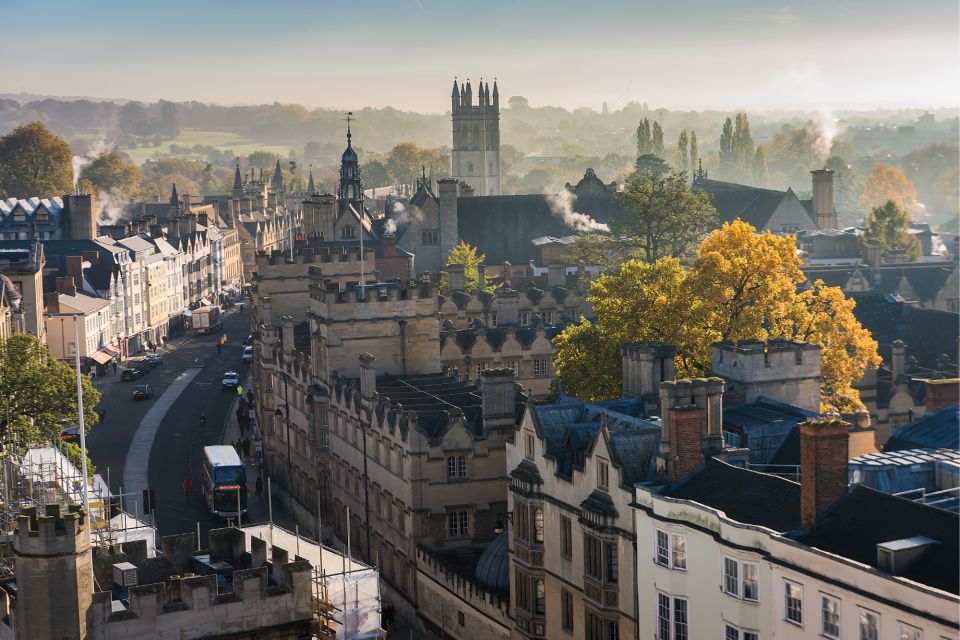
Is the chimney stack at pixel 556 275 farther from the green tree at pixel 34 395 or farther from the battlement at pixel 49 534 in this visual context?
the battlement at pixel 49 534

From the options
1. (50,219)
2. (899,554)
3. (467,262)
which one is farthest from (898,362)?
(50,219)

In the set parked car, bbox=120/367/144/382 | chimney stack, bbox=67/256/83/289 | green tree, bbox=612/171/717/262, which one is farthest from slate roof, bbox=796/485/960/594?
chimney stack, bbox=67/256/83/289

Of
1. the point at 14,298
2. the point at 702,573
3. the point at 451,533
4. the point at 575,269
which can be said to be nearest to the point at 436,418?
the point at 451,533

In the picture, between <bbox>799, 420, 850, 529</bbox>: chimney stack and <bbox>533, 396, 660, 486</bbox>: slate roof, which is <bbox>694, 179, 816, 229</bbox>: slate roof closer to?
<bbox>533, 396, 660, 486</bbox>: slate roof

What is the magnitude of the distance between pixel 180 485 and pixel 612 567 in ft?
147

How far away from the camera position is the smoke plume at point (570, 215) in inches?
6093

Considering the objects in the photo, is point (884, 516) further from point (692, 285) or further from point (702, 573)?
point (692, 285)

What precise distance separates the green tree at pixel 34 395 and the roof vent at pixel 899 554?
4337 cm

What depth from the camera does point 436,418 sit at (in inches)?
2589

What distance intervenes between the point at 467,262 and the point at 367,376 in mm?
64063

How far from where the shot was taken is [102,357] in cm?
13512

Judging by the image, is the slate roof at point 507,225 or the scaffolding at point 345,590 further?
the slate roof at point 507,225

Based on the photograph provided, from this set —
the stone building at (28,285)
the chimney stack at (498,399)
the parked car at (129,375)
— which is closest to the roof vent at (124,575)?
the chimney stack at (498,399)

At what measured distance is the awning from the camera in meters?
134
